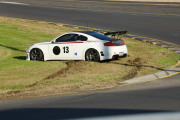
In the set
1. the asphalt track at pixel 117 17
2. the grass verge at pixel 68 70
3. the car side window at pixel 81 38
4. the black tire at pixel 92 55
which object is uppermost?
the asphalt track at pixel 117 17

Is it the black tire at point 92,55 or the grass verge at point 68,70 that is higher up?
the black tire at point 92,55

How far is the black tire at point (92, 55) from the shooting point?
14.8m

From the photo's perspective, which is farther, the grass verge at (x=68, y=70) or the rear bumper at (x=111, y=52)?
the rear bumper at (x=111, y=52)

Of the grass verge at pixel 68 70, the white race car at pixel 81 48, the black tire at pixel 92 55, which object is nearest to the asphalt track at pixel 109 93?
the grass verge at pixel 68 70

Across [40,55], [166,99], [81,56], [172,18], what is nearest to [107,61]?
[81,56]

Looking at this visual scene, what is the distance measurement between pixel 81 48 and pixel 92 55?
64 cm

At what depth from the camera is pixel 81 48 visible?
1521 cm

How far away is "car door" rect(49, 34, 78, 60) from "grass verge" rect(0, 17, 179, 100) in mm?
337

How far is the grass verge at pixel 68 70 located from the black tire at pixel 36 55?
1.37ft

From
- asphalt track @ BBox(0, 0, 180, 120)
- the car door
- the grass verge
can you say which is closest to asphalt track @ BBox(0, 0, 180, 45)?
asphalt track @ BBox(0, 0, 180, 120)

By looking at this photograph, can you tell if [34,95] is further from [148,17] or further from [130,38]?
[148,17]

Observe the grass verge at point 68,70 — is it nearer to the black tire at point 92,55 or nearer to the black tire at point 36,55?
the black tire at point 92,55

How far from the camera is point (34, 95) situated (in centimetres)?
973

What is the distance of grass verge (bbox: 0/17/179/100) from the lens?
35.0 ft
